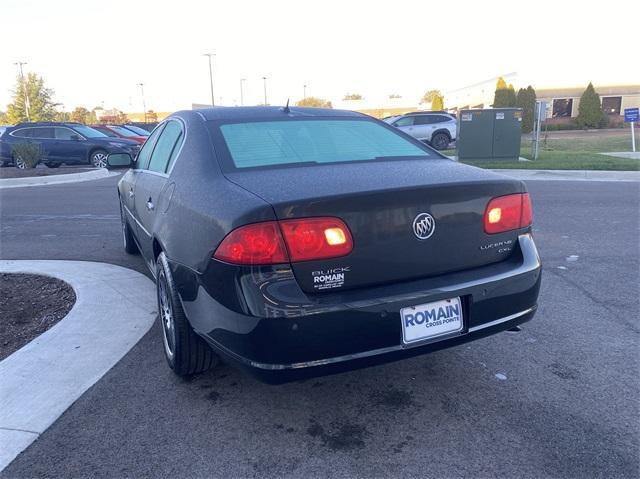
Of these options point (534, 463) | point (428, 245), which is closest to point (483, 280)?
point (428, 245)

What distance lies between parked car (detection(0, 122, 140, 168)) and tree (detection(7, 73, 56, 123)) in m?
48.2

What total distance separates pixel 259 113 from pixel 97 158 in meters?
16.6

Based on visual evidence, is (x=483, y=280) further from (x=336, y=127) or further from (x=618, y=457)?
(x=336, y=127)

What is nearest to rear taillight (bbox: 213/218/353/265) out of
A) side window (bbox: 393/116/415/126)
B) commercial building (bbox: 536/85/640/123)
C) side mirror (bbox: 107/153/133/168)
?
side mirror (bbox: 107/153/133/168)

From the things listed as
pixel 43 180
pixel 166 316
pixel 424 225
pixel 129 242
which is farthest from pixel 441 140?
pixel 424 225

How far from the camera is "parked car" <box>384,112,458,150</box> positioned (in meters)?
22.0

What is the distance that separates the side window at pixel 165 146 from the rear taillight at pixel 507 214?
80.5 inches

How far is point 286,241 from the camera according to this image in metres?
2.35

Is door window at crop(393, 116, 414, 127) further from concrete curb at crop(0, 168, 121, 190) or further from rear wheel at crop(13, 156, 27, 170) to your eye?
rear wheel at crop(13, 156, 27, 170)

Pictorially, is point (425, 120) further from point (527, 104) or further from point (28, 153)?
point (527, 104)

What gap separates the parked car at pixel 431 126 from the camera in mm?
22000

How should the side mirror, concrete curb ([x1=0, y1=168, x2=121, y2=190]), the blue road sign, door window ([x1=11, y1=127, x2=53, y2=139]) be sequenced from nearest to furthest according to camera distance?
the side mirror, concrete curb ([x1=0, y1=168, x2=121, y2=190]), the blue road sign, door window ([x1=11, y1=127, x2=53, y2=139])

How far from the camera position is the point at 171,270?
309 centimetres

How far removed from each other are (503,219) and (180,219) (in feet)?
5.75
